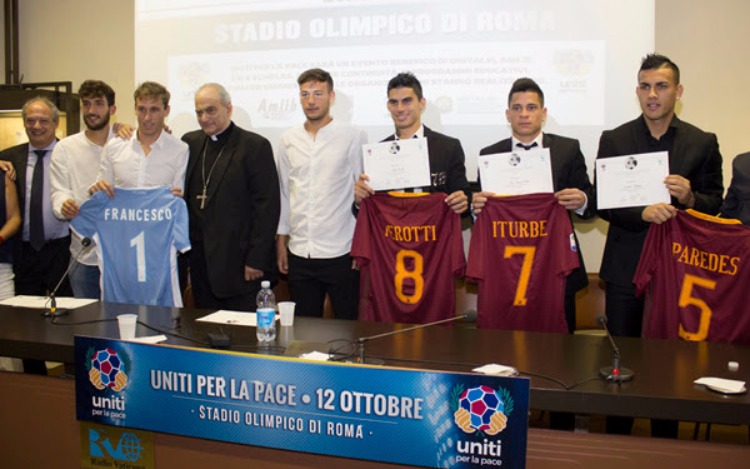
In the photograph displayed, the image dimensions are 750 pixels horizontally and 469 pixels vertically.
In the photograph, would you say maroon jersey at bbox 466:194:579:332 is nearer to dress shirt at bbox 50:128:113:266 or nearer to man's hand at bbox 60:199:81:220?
man's hand at bbox 60:199:81:220

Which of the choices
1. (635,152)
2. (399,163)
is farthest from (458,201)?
(635,152)

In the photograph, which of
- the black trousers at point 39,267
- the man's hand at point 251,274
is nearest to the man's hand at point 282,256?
the man's hand at point 251,274

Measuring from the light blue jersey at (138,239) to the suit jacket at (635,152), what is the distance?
2.27 m

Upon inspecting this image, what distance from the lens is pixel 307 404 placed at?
6.84ft

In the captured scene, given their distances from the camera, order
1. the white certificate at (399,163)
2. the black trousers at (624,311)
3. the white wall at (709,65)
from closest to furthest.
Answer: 1. the black trousers at (624,311)
2. the white certificate at (399,163)
3. the white wall at (709,65)

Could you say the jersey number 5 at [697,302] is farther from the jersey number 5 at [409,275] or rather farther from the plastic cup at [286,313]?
the plastic cup at [286,313]

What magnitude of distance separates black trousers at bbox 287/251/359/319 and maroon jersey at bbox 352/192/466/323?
0.61ft

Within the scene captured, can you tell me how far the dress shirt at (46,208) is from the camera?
4035 millimetres

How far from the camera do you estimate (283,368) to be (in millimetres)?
2092

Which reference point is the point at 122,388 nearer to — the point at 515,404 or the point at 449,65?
the point at 515,404

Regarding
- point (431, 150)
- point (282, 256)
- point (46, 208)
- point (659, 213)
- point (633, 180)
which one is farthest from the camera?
point (46, 208)

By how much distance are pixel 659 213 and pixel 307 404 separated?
6.21ft

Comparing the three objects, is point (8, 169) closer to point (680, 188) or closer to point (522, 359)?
point (522, 359)

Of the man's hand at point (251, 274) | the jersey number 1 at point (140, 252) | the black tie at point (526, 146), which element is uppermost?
the black tie at point (526, 146)
